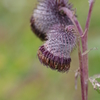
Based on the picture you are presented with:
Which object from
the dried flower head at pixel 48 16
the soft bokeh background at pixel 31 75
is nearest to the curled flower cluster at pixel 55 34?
the dried flower head at pixel 48 16

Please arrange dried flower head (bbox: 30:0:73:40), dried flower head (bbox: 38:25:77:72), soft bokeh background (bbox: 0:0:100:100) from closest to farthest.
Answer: dried flower head (bbox: 38:25:77:72), dried flower head (bbox: 30:0:73:40), soft bokeh background (bbox: 0:0:100:100)

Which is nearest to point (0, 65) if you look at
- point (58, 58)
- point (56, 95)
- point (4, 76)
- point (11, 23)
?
point (4, 76)

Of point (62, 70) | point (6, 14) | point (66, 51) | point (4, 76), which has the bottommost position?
point (4, 76)

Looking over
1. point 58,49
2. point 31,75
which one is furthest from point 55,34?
point 31,75

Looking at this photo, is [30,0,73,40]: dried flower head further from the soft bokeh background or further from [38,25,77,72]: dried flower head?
the soft bokeh background

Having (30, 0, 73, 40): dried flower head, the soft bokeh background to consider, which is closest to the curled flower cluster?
(30, 0, 73, 40): dried flower head

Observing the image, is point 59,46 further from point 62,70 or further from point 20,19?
point 20,19

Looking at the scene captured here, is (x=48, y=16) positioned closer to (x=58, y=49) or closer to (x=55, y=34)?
(x=55, y=34)
